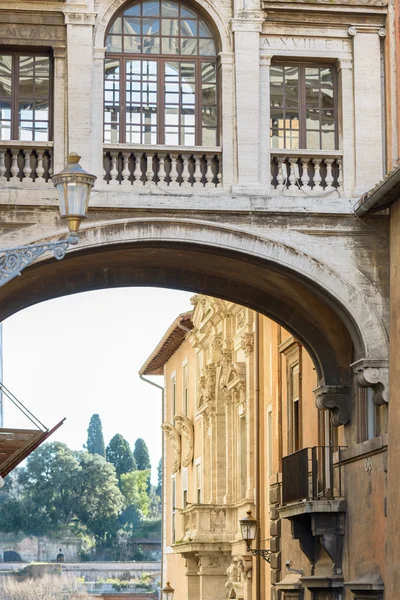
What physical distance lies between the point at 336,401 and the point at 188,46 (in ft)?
19.2

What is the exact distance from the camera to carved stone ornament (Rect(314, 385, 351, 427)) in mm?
21781

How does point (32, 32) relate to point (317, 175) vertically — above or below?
above

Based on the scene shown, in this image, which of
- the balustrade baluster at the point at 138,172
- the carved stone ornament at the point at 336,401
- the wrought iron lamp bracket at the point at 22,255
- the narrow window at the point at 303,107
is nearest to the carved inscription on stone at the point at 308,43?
the narrow window at the point at 303,107

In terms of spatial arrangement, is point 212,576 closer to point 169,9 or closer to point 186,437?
point 186,437

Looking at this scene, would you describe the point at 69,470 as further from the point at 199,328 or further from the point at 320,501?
the point at 320,501

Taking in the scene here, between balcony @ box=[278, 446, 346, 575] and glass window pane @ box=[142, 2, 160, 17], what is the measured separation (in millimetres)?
7098

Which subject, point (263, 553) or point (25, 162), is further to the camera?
point (263, 553)

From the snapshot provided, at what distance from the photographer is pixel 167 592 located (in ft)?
129

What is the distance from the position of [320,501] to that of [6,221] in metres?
6.40

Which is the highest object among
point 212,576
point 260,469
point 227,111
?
point 227,111

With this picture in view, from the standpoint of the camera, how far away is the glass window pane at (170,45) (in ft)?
70.7

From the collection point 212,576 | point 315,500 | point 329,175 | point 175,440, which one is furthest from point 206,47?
point 175,440

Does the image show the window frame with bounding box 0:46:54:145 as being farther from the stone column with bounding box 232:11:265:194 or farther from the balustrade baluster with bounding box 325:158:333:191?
the balustrade baluster with bounding box 325:158:333:191

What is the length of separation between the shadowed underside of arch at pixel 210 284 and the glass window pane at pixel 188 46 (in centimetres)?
301
